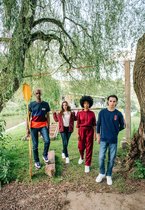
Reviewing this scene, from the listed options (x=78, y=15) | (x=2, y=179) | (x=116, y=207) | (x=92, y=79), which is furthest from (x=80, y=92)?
(x=116, y=207)

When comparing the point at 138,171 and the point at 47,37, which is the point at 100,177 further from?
the point at 47,37

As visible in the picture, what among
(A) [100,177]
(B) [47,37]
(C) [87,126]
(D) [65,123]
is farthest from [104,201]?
(B) [47,37]

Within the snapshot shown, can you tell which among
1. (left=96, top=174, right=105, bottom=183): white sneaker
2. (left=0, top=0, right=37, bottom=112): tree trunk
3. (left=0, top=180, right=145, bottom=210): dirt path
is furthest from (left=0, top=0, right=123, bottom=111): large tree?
(left=96, top=174, right=105, bottom=183): white sneaker

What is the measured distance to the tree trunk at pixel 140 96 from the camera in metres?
3.71

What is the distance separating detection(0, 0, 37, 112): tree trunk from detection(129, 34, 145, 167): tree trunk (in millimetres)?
1792

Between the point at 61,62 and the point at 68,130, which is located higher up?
the point at 61,62

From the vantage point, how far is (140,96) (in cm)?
378

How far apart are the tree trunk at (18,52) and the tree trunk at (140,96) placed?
1792mm

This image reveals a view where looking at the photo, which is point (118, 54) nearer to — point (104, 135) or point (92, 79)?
point (92, 79)

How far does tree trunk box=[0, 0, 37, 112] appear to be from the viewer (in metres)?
3.63

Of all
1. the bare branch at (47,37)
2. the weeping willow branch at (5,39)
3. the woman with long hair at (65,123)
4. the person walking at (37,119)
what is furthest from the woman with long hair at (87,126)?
the weeping willow branch at (5,39)

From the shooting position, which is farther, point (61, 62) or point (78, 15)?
point (61, 62)

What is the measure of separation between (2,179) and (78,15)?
3.00 meters

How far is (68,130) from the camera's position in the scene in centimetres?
442
